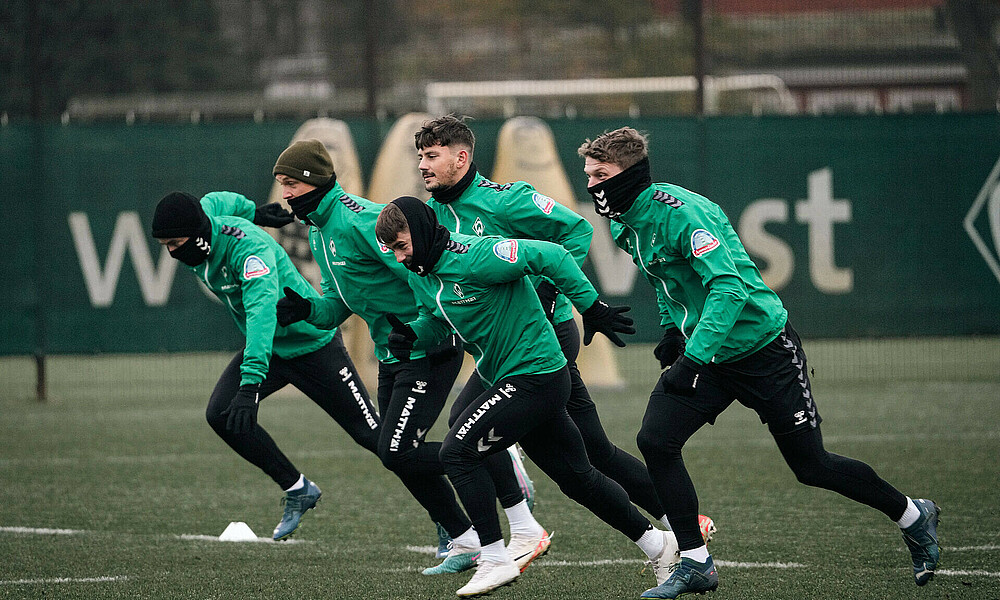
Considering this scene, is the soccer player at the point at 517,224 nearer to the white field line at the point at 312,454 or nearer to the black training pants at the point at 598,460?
the black training pants at the point at 598,460

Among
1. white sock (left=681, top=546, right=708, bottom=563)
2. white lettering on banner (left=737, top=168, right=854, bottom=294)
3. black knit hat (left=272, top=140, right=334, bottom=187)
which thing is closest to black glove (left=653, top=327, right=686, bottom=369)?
white sock (left=681, top=546, right=708, bottom=563)

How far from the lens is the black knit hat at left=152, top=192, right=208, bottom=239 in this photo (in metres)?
6.77

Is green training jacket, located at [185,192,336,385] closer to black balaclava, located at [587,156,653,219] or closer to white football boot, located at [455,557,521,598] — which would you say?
white football boot, located at [455,557,521,598]

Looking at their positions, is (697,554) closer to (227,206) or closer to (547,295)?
(547,295)

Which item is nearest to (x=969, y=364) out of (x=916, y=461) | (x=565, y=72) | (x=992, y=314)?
(x=992, y=314)

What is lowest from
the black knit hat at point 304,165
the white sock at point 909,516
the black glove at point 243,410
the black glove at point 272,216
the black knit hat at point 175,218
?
the white sock at point 909,516

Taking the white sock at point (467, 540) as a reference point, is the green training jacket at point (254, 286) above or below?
above

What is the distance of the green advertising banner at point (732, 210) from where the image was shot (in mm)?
13695

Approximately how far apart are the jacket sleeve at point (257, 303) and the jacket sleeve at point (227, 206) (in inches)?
30.4

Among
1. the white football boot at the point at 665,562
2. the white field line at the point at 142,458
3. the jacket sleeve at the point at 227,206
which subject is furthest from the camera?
the white field line at the point at 142,458

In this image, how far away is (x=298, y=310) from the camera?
6.59 m

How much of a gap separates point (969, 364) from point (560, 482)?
36.1ft

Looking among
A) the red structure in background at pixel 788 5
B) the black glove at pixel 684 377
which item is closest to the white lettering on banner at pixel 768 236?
the red structure in background at pixel 788 5

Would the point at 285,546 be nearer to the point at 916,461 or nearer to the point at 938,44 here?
the point at 916,461
